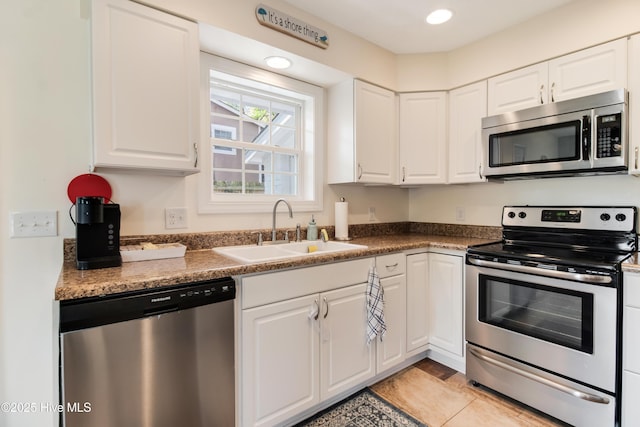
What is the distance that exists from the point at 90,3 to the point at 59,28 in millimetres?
262

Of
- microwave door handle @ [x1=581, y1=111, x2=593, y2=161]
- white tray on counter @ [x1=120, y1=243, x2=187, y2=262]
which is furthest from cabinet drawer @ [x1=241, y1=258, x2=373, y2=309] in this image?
microwave door handle @ [x1=581, y1=111, x2=593, y2=161]

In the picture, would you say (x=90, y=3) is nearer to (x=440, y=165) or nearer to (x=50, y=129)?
(x=50, y=129)

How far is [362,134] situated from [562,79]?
1353 mm

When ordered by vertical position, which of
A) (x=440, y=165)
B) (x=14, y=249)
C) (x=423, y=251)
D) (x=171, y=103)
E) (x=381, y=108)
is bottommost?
(x=423, y=251)

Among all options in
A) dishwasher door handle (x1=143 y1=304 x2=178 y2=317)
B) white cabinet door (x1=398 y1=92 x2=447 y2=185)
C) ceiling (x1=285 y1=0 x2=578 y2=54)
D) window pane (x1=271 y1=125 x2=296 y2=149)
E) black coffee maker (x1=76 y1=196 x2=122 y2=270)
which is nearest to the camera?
dishwasher door handle (x1=143 y1=304 x2=178 y2=317)

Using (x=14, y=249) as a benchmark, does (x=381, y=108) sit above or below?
above

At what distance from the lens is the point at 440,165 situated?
8.81ft

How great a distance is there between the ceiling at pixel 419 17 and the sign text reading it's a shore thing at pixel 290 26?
11 centimetres

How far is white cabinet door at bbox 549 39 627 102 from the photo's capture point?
6.04 ft

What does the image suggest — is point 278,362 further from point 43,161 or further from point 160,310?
point 43,161

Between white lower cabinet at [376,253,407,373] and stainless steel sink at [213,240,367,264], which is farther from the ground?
stainless steel sink at [213,240,367,264]

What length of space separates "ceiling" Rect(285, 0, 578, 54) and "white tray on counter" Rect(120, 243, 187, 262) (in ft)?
5.48

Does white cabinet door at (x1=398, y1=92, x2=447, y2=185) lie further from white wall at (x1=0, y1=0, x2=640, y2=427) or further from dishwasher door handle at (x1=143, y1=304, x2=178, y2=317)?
dishwasher door handle at (x1=143, y1=304, x2=178, y2=317)

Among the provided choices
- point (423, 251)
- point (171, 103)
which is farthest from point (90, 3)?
point (423, 251)
